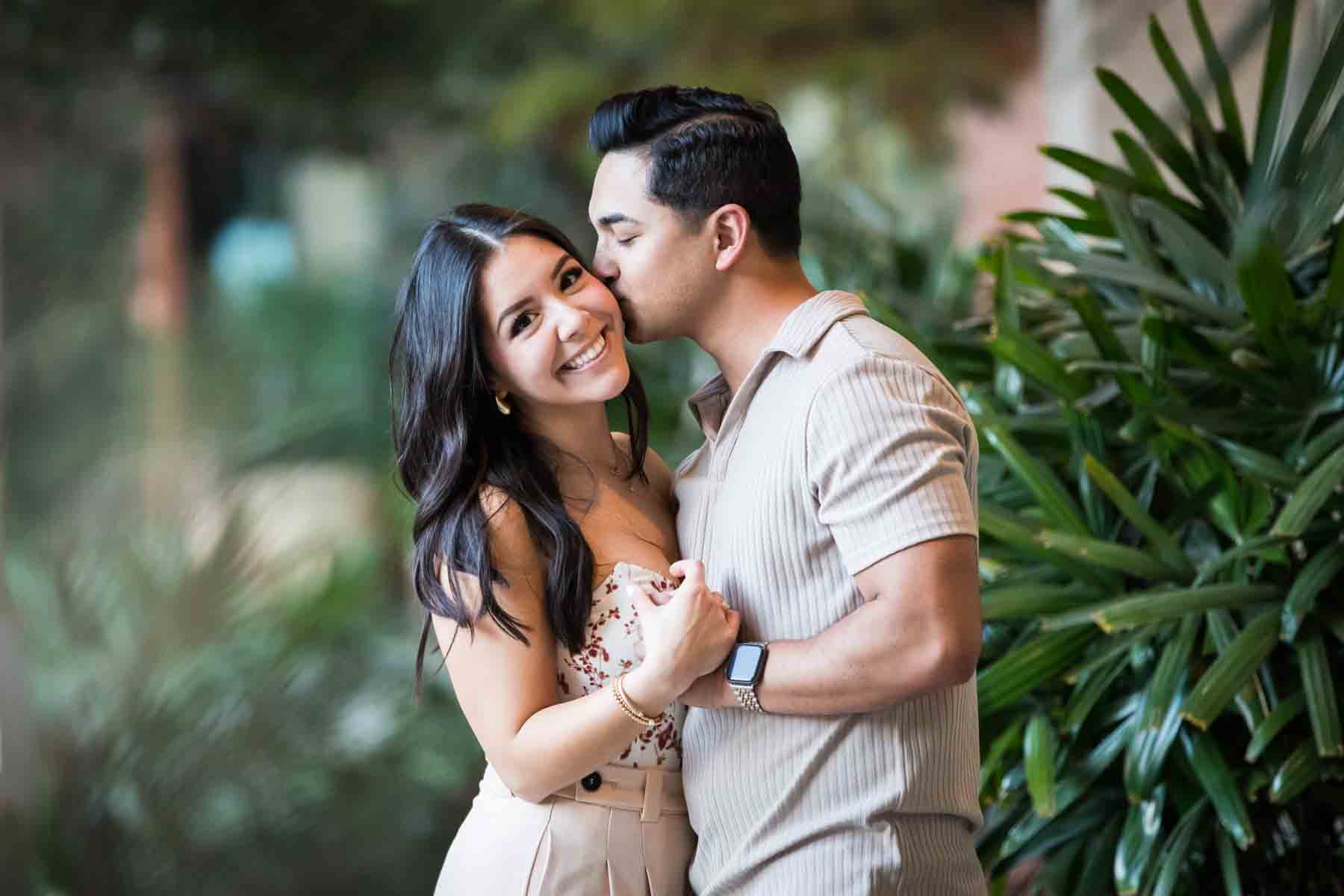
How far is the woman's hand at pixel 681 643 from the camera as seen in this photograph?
1.52m

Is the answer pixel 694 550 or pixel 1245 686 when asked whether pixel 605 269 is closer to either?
pixel 694 550

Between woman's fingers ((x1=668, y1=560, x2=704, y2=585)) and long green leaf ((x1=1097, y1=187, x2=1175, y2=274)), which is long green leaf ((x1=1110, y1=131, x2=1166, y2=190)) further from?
woman's fingers ((x1=668, y1=560, x2=704, y2=585))

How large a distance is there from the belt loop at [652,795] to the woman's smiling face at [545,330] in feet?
1.64

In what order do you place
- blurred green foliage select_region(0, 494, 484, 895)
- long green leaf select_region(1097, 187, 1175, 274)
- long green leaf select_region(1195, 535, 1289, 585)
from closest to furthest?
long green leaf select_region(1195, 535, 1289, 585)
long green leaf select_region(1097, 187, 1175, 274)
blurred green foliage select_region(0, 494, 484, 895)

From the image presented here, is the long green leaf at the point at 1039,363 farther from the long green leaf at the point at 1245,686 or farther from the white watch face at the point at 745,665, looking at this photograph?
the white watch face at the point at 745,665

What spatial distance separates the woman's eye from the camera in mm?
1797

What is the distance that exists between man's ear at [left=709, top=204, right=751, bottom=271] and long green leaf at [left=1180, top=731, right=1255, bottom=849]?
120 centimetres

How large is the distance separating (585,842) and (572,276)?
743 millimetres

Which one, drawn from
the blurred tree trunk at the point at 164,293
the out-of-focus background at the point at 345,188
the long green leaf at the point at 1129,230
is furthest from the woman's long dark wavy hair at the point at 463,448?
the blurred tree trunk at the point at 164,293

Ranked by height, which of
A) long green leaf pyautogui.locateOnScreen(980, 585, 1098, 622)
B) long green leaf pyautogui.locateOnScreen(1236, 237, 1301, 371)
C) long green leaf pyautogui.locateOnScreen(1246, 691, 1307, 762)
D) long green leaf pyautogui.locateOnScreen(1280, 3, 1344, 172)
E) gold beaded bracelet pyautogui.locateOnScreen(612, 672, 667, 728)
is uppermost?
long green leaf pyautogui.locateOnScreen(1280, 3, 1344, 172)

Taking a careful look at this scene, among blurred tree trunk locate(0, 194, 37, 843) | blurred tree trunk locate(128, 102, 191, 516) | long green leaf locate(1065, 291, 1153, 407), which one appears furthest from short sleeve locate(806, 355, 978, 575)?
blurred tree trunk locate(128, 102, 191, 516)

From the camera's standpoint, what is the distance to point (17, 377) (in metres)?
6.04

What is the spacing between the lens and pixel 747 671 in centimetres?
153

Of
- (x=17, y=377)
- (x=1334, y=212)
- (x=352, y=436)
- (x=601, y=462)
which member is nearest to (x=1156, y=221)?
(x=1334, y=212)
